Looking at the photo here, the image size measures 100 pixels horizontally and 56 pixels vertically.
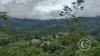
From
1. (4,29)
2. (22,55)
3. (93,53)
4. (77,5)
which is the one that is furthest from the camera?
(93,53)

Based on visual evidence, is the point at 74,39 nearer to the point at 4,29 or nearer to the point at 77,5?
the point at 77,5

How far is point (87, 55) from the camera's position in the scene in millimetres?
31328

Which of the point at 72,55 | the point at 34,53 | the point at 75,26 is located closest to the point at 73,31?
the point at 75,26

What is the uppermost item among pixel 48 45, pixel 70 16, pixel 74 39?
pixel 70 16

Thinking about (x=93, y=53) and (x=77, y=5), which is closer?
(x=77, y=5)

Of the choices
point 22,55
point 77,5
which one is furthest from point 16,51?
point 77,5

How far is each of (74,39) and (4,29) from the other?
21.7 m

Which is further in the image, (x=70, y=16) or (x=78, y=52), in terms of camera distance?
(x=78, y=52)

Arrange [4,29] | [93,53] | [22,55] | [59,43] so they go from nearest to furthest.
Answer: [4,29] < [22,55] < [93,53] < [59,43]

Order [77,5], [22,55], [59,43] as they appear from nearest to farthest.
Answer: [77,5], [22,55], [59,43]

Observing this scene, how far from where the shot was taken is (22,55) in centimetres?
2912

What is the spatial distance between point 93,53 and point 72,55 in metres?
2.57

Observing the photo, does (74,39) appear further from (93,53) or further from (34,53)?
(34,53)

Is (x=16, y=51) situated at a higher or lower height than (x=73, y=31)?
lower
